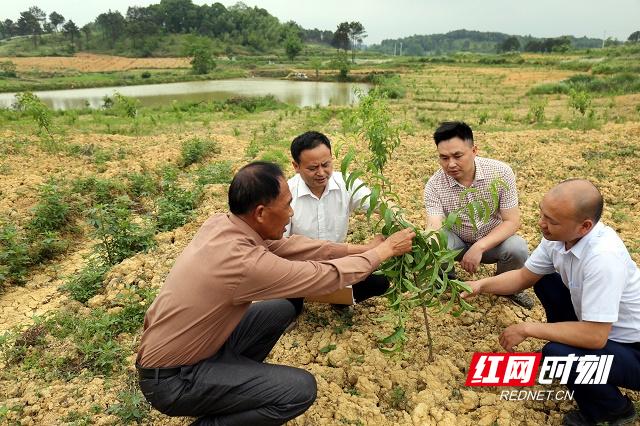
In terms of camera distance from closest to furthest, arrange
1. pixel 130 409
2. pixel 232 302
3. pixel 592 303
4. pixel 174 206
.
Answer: pixel 232 302 < pixel 592 303 < pixel 130 409 < pixel 174 206

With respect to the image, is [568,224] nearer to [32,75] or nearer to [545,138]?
[545,138]

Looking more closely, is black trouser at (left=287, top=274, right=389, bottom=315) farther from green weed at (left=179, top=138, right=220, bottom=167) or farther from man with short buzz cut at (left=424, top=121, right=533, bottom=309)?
green weed at (left=179, top=138, right=220, bottom=167)

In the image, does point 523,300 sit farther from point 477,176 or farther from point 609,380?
point 609,380

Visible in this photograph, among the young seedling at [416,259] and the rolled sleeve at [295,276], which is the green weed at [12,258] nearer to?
the rolled sleeve at [295,276]

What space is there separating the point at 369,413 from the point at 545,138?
7.62m

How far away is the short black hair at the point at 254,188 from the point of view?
1885mm

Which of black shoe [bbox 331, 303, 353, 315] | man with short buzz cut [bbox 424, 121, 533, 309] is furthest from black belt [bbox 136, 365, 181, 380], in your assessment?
man with short buzz cut [bbox 424, 121, 533, 309]

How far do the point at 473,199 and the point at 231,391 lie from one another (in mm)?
2130

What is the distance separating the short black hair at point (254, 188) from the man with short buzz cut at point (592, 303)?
128 centimetres

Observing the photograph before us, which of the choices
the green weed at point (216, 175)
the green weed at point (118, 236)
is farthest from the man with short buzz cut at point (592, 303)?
the green weed at point (216, 175)

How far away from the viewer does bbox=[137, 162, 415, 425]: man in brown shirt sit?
1.82 metres

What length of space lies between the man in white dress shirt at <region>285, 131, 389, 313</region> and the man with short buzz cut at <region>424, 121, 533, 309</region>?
23.1 inches

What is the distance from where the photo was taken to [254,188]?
1.88m

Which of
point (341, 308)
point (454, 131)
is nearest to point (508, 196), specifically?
point (454, 131)
